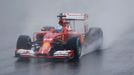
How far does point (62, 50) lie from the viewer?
2289 cm

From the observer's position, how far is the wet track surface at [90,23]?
1981 cm

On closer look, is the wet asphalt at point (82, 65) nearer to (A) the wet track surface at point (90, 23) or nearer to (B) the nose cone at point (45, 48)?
(A) the wet track surface at point (90, 23)

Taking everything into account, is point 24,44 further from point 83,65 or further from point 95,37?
point 95,37

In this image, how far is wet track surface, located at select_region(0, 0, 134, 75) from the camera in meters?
19.8

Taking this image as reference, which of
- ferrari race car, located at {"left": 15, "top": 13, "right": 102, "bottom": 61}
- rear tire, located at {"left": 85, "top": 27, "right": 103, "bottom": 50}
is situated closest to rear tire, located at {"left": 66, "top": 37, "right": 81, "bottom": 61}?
ferrari race car, located at {"left": 15, "top": 13, "right": 102, "bottom": 61}

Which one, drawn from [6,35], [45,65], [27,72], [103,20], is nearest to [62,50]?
[45,65]

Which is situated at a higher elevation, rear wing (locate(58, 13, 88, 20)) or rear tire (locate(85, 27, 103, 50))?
rear wing (locate(58, 13, 88, 20))

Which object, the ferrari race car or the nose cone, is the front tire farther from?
the nose cone

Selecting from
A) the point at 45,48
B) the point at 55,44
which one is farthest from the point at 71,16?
the point at 45,48

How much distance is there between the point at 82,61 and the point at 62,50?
46.6 inches

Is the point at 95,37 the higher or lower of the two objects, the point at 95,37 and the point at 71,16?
the lower

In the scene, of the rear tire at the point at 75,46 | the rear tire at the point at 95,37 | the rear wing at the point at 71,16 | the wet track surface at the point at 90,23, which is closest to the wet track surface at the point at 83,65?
the wet track surface at the point at 90,23

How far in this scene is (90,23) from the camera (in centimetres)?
3559

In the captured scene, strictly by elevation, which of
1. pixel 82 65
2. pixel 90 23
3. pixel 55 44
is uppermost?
pixel 55 44
